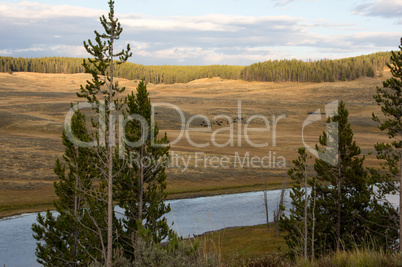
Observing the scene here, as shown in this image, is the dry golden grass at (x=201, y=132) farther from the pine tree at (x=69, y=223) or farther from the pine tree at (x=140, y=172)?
the pine tree at (x=140, y=172)

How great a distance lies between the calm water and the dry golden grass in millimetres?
2998

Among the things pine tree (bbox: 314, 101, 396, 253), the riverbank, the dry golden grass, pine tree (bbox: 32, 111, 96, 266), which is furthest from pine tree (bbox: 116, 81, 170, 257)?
the dry golden grass

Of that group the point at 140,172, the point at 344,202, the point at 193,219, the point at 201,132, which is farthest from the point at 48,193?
the point at 201,132

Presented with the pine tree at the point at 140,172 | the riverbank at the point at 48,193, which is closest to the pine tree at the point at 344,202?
the pine tree at the point at 140,172

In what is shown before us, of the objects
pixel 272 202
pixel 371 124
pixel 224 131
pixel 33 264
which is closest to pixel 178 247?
pixel 33 264

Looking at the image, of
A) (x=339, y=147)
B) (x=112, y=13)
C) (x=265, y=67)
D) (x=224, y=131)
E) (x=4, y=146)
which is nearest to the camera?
(x=112, y=13)

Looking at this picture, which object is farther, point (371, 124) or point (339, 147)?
point (371, 124)

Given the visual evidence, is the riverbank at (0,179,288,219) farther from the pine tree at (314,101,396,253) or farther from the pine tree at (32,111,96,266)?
the pine tree at (314,101,396,253)

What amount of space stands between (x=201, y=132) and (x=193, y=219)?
5006 centimetres

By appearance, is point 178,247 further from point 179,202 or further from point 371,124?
point 371,124

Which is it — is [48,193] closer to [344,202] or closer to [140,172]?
[140,172]

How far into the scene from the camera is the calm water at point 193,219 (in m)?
29.2

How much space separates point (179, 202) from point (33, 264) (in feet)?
68.5

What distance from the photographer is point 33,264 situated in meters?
→ 27.6
